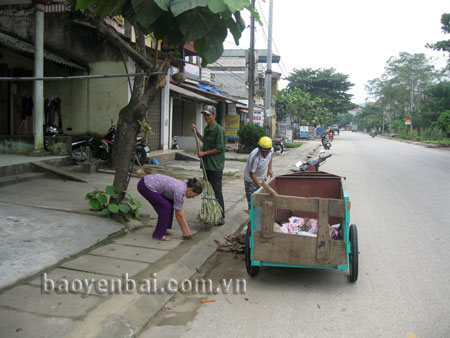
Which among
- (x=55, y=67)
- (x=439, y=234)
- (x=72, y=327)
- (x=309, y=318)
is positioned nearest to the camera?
(x=72, y=327)

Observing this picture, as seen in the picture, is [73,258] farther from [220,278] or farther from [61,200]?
[61,200]

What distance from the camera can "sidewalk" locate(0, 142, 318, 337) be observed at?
128 inches

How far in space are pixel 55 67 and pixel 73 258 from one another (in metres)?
10.6

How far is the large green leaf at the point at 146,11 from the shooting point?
3604 mm

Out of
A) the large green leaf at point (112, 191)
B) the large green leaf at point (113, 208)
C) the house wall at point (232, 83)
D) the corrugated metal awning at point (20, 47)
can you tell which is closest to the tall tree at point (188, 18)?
the large green leaf at point (112, 191)

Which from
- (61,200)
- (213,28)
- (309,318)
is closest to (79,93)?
(61,200)

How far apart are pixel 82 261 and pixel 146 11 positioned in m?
2.72

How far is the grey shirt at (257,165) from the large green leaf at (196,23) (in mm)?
2641

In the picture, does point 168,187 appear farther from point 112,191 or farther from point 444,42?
point 444,42

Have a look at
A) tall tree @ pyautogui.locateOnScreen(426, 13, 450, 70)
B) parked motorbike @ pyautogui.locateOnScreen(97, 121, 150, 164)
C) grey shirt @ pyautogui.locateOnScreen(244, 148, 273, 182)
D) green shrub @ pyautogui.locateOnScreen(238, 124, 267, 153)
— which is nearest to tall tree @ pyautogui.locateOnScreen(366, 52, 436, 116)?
tall tree @ pyautogui.locateOnScreen(426, 13, 450, 70)

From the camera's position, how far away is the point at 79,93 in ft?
44.7

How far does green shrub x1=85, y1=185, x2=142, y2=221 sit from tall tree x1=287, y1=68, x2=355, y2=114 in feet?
183

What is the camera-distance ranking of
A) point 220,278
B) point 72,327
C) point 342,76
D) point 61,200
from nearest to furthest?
point 72,327
point 220,278
point 61,200
point 342,76

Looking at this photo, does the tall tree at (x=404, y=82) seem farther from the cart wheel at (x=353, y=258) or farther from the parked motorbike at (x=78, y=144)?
the cart wheel at (x=353, y=258)
